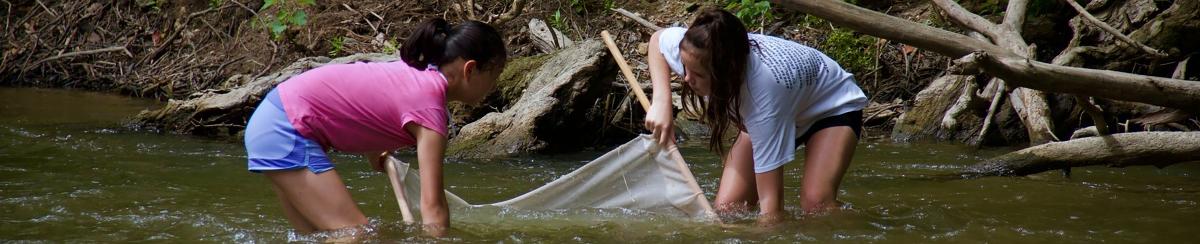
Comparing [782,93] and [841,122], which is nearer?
[782,93]

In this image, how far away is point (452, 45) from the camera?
125 inches

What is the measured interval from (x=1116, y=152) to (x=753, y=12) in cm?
394

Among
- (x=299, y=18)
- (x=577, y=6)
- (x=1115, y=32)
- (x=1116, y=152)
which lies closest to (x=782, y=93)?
(x=1116, y=152)

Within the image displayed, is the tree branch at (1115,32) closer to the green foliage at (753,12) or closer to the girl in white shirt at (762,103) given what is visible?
the girl in white shirt at (762,103)

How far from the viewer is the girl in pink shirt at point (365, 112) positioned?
3.13 metres

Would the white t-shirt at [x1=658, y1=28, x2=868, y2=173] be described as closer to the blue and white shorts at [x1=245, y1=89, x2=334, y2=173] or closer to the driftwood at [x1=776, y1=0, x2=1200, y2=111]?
the driftwood at [x1=776, y1=0, x2=1200, y2=111]

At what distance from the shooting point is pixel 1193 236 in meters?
3.77

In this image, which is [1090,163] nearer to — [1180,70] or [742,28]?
[1180,70]

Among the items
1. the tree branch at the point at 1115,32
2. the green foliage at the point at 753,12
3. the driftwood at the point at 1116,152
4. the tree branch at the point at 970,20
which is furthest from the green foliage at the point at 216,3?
the driftwood at the point at 1116,152

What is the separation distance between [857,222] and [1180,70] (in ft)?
9.95

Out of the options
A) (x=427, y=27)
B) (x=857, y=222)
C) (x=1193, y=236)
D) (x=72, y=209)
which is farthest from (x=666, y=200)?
(x=72, y=209)

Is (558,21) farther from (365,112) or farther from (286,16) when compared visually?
(365,112)

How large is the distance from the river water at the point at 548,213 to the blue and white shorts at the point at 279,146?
0.36 metres

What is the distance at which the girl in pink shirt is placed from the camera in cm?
313
